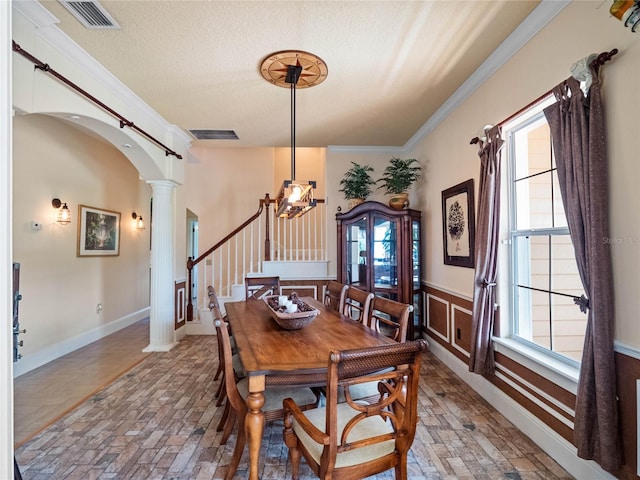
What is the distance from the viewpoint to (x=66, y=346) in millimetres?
3994

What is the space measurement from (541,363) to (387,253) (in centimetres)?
227

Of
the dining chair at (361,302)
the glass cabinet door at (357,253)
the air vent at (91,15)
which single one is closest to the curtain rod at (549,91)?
the dining chair at (361,302)

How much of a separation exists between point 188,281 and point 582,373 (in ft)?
15.5

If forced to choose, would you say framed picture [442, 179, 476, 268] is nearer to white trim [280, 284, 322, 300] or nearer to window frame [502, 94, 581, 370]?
window frame [502, 94, 581, 370]

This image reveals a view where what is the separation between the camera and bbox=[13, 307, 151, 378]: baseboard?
336 cm

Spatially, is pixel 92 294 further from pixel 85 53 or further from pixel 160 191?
pixel 85 53

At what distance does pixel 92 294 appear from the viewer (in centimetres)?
457

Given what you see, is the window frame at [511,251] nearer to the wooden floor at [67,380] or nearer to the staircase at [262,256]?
the staircase at [262,256]

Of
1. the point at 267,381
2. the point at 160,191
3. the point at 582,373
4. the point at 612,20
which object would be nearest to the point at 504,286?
the point at 582,373

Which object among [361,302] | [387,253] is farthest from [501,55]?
[387,253]

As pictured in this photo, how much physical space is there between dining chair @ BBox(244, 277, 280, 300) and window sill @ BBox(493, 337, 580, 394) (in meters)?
2.45

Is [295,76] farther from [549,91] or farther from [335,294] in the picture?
[335,294]

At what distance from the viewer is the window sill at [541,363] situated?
1.86 meters

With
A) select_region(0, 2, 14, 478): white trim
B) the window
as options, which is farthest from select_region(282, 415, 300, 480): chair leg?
the window
